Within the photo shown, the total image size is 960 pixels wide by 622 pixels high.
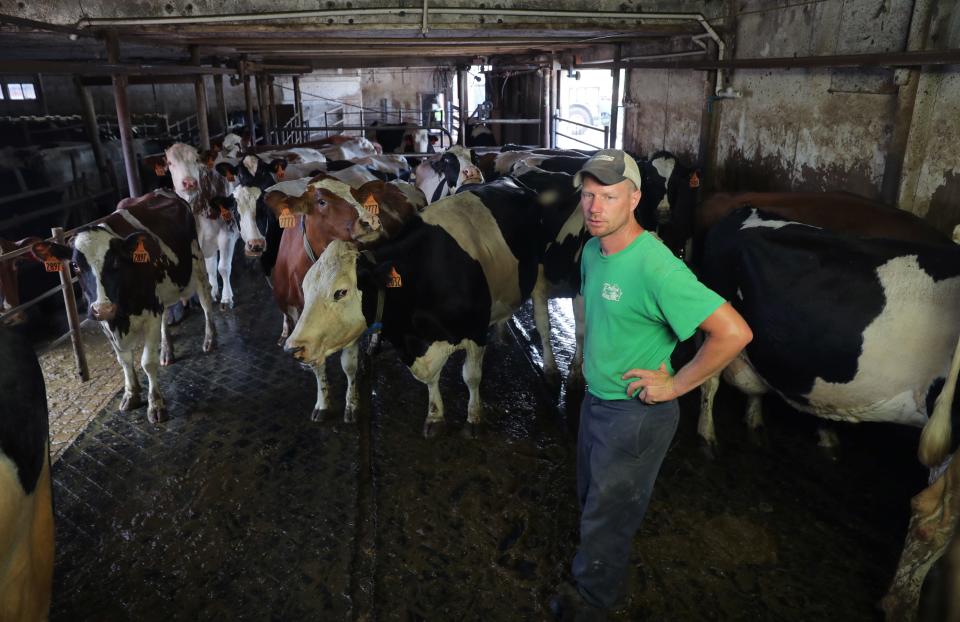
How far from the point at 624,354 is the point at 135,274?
4.17 m

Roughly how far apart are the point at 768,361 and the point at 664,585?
1.51m

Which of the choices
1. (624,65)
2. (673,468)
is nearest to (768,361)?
(673,468)

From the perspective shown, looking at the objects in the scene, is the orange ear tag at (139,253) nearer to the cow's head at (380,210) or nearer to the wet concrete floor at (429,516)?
the wet concrete floor at (429,516)

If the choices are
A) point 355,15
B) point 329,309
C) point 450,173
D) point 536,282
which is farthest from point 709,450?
point 450,173

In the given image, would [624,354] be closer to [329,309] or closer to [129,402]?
[329,309]

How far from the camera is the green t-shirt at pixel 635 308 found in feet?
7.38

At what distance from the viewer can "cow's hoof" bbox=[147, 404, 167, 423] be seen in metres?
5.00

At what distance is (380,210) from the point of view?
559cm

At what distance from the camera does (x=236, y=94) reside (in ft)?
78.2

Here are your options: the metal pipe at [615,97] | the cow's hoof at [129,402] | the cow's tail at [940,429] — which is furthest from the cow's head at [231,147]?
the cow's tail at [940,429]

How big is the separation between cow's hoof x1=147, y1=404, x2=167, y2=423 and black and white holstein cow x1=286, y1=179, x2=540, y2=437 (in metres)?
1.89

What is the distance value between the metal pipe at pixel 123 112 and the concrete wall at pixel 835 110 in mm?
5895

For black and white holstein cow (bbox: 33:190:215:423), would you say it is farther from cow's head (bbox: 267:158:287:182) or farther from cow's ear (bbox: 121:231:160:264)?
cow's head (bbox: 267:158:287:182)

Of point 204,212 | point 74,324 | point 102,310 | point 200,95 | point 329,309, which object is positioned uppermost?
point 200,95
